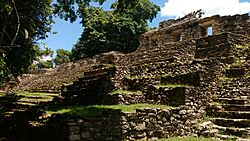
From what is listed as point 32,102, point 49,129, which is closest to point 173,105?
point 49,129

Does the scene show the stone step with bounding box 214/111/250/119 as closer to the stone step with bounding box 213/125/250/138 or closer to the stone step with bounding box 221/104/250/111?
the stone step with bounding box 221/104/250/111

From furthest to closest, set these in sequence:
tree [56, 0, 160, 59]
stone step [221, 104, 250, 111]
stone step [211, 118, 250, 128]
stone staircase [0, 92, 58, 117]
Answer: tree [56, 0, 160, 59], stone staircase [0, 92, 58, 117], stone step [221, 104, 250, 111], stone step [211, 118, 250, 128]

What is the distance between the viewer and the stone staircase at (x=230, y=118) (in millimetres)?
9109

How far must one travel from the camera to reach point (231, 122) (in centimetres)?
971

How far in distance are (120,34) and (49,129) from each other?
24.4 meters

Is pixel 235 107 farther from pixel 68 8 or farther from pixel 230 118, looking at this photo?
pixel 68 8

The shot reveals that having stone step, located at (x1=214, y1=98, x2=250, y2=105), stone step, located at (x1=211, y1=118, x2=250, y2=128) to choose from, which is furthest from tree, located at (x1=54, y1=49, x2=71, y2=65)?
stone step, located at (x1=211, y1=118, x2=250, y2=128)

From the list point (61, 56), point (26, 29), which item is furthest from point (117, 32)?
point (26, 29)

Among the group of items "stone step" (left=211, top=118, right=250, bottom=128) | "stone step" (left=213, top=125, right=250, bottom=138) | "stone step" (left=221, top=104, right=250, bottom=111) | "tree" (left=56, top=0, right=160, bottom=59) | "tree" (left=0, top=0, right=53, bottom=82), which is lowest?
"stone step" (left=213, top=125, right=250, bottom=138)

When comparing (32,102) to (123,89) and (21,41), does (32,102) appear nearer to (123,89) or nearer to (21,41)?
(21,41)

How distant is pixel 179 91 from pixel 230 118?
1.86 meters

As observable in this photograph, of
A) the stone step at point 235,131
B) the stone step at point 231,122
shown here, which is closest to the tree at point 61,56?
the stone step at point 231,122

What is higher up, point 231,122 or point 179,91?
point 179,91

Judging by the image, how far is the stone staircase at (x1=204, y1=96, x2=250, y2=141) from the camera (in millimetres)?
9109
